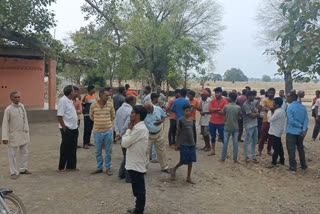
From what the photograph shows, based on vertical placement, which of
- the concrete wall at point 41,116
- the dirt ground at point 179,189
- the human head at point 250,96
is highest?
the human head at point 250,96

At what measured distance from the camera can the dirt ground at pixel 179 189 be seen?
5.25m

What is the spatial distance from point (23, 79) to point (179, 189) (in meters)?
11.5

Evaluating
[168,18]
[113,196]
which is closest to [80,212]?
[113,196]

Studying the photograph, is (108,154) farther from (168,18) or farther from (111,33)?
(168,18)

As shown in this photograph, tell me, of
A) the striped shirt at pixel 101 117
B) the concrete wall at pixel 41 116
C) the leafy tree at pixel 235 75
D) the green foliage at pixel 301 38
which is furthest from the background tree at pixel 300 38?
the leafy tree at pixel 235 75

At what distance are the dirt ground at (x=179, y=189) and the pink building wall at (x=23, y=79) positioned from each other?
25.1ft

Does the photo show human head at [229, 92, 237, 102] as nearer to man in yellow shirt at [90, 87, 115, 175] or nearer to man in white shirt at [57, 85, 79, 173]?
man in yellow shirt at [90, 87, 115, 175]

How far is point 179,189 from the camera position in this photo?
612 cm

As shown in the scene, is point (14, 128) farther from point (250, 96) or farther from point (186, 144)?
point (250, 96)

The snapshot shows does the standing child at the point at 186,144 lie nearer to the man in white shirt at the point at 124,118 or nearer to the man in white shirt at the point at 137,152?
the man in white shirt at the point at 124,118

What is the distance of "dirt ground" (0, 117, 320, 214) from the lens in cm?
525

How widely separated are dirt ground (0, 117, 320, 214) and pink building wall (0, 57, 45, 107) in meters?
7.66

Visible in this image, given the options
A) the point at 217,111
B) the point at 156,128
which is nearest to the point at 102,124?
the point at 156,128

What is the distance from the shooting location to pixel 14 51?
14836 millimetres
